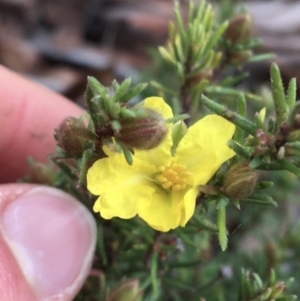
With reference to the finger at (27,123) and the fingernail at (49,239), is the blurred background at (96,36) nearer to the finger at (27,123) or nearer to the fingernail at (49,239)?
the finger at (27,123)

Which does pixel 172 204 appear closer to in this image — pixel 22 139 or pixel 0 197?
pixel 0 197

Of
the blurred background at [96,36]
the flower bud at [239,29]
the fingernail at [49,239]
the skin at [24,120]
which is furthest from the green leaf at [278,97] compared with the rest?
the blurred background at [96,36]

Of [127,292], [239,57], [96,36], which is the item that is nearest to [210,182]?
[127,292]

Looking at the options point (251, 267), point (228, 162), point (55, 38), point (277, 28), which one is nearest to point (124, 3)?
point (55, 38)

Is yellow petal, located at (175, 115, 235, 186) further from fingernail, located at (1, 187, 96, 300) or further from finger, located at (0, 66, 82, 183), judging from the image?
finger, located at (0, 66, 82, 183)

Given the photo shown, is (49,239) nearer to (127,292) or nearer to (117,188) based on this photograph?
(127,292)
